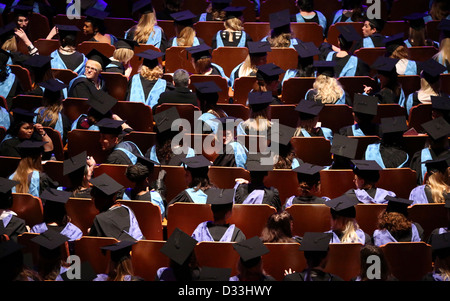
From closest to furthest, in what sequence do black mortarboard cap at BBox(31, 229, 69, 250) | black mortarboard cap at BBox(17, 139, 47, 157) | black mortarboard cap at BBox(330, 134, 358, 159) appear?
black mortarboard cap at BBox(31, 229, 69, 250), black mortarboard cap at BBox(17, 139, 47, 157), black mortarboard cap at BBox(330, 134, 358, 159)

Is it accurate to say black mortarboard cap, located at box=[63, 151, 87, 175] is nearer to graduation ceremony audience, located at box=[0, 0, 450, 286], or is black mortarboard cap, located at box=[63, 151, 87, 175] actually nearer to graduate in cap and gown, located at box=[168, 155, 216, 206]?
graduation ceremony audience, located at box=[0, 0, 450, 286]

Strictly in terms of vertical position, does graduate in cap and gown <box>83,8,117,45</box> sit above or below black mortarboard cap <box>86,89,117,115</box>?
above

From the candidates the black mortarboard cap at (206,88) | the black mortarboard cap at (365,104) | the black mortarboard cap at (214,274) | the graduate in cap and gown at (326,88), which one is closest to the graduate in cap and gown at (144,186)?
the black mortarboard cap at (214,274)

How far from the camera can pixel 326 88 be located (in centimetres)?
634

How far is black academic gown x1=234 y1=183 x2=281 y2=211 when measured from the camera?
514 cm

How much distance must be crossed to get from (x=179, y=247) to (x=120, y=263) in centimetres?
40

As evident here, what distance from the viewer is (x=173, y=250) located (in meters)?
4.27

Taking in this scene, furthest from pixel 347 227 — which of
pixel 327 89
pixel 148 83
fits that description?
pixel 148 83

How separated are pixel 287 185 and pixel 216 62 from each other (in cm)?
222

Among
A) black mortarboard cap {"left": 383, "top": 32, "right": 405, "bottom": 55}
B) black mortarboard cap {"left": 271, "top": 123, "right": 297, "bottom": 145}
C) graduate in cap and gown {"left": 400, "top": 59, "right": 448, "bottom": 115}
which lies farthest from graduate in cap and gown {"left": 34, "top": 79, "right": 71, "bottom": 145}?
black mortarboard cap {"left": 383, "top": 32, "right": 405, "bottom": 55}

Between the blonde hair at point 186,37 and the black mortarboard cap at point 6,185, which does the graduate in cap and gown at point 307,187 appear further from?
the blonde hair at point 186,37

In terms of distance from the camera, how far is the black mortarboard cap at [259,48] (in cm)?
675

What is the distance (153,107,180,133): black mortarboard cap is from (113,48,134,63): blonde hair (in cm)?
127

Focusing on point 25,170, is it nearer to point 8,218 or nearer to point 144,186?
point 8,218
